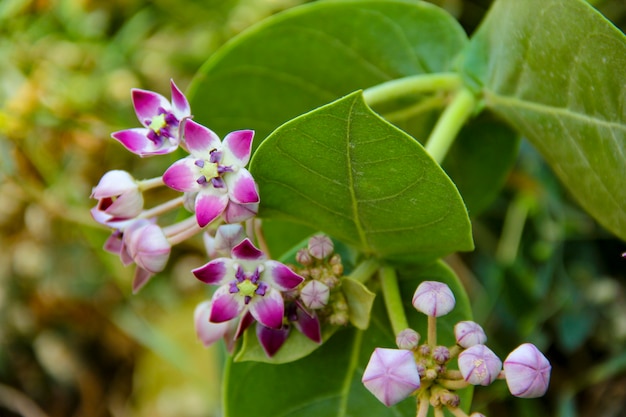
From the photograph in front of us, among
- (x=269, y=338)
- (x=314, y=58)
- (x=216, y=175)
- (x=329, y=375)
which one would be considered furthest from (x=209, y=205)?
(x=314, y=58)

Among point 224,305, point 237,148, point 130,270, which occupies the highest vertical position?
point 237,148

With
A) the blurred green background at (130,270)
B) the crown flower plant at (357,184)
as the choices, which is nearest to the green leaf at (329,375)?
the crown flower plant at (357,184)

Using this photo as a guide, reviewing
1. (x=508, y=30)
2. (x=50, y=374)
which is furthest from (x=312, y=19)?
(x=50, y=374)

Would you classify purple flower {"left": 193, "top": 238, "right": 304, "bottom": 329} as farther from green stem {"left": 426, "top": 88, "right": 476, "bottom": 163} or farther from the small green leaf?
green stem {"left": 426, "top": 88, "right": 476, "bottom": 163}

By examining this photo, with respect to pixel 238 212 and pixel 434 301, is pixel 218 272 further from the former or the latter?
pixel 434 301

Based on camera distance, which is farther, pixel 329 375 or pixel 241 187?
pixel 329 375

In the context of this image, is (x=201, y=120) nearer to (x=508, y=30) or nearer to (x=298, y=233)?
(x=298, y=233)
